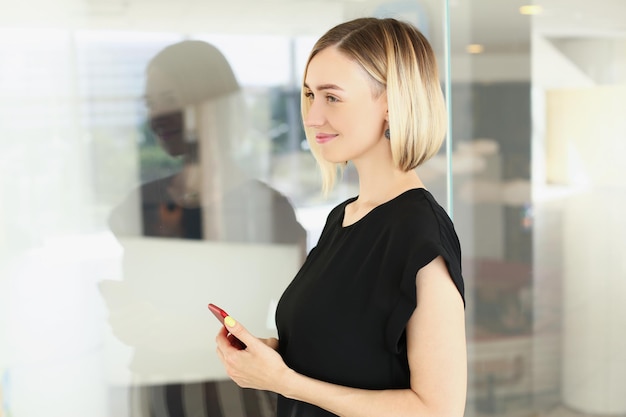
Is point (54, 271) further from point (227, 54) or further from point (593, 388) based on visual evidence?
point (593, 388)

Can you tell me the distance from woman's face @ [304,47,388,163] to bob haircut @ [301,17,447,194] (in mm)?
17

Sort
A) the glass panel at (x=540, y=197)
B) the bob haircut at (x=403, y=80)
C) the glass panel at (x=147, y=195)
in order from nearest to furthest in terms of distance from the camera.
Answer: the bob haircut at (x=403, y=80) < the glass panel at (x=147, y=195) < the glass panel at (x=540, y=197)

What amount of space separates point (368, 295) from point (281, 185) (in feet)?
4.17

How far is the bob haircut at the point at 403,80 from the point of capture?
139cm

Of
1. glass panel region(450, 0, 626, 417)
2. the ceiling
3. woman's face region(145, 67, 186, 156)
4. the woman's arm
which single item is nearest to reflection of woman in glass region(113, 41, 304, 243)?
woman's face region(145, 67, 186, 156)

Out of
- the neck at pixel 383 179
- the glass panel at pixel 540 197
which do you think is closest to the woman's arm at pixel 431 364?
the neck at pixel 383 179

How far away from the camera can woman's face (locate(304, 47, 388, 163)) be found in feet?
4.67

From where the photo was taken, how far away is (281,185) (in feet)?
8.57

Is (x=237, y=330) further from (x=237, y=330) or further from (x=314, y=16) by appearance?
(x=314, y=16)

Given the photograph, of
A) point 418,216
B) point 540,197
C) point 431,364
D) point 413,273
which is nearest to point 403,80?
point 418,216

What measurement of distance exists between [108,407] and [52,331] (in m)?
0.31

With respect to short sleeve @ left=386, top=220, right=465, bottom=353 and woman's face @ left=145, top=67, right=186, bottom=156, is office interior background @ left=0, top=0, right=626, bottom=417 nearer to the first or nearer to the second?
woman's face @ left=145, top=67, right=186, bottom=156

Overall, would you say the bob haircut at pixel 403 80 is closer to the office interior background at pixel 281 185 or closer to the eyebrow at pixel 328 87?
the eyebrow at pixel 328 87

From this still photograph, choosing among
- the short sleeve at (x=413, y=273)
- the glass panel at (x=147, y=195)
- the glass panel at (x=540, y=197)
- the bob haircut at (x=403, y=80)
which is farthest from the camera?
the glass panel at (x=540, y=197)
